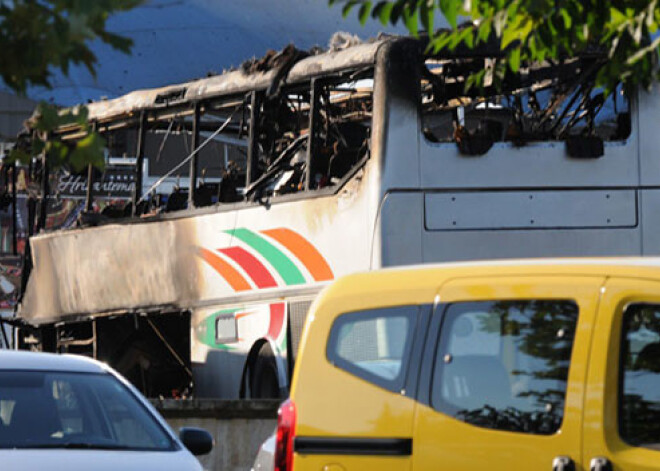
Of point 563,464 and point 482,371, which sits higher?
point 482,371

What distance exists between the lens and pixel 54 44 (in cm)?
520

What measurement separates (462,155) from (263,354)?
124 inches

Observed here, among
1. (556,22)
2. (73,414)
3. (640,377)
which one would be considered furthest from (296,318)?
(640,377)

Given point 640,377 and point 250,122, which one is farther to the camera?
point 250,122

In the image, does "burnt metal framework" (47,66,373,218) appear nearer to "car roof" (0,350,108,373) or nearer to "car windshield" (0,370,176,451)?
"car roof" (0,350,108,373)

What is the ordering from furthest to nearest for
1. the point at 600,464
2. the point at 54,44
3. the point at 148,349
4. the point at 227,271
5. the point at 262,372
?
the point at 148,349, the point at 227,271, the point at 262,372, the point at 600,464, the point at 54,44

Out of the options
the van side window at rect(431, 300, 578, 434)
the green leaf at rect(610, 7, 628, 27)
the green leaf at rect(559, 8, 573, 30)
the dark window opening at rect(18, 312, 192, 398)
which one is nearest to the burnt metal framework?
the dark window opening at rect(18, 312, 192, 398)

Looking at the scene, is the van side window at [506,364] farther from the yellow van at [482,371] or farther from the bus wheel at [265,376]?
the bus wheel at [265,376]

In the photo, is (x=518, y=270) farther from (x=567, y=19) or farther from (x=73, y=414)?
(x=73, y=414)

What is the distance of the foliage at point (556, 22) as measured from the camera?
8406 millimetres

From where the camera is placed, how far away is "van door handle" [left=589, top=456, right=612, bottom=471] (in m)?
7.51

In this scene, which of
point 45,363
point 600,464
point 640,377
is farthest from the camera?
point 45,363

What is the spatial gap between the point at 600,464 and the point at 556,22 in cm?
241

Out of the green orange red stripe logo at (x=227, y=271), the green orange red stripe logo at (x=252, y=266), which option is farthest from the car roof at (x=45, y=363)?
the green orange red stripe logo at (x=227, y=271)
